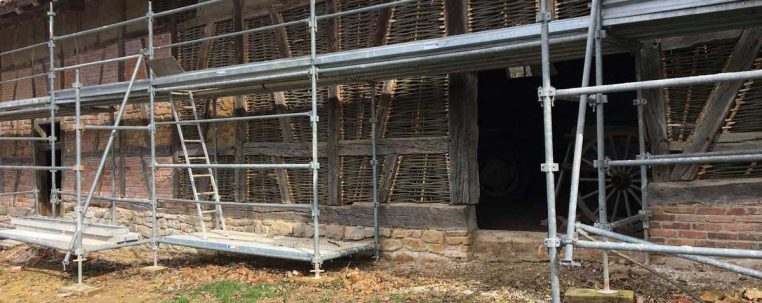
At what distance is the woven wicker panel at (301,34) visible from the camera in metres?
7.17

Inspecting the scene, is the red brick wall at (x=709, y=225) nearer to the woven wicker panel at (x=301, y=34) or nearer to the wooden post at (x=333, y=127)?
the wooden post at (x=333, y=127)

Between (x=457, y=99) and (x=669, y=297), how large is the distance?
278 cm

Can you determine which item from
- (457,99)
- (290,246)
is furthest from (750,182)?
(290,246)

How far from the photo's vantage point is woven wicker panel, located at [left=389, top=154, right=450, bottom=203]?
20.8 ft

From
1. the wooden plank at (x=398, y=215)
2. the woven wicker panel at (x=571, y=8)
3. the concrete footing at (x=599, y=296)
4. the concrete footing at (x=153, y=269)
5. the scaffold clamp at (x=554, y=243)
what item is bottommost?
the concrete footing at (x=153, y=269)

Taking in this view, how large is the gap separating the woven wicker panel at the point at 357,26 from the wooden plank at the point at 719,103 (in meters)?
3.53

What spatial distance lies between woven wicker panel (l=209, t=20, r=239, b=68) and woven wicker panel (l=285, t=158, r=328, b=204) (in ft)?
5.97

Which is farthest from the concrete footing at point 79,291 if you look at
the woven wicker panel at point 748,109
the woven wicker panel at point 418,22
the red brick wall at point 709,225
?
the woven wicker panel at point 748,109

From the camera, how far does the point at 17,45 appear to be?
447 inches

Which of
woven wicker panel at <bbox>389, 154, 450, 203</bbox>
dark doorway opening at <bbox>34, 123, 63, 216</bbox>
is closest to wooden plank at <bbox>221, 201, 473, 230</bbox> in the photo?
woven wicker panel at <bbox>389, 154, 450, 203</bbox>

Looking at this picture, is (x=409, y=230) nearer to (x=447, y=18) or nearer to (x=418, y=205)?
(x=418, y=205)

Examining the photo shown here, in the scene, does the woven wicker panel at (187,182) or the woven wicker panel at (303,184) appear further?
the woven wicker panel at (187,182)

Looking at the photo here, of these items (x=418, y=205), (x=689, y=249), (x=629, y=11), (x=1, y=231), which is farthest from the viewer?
(x=1, y=231)

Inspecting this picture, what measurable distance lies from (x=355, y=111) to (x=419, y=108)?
0.88 meters
